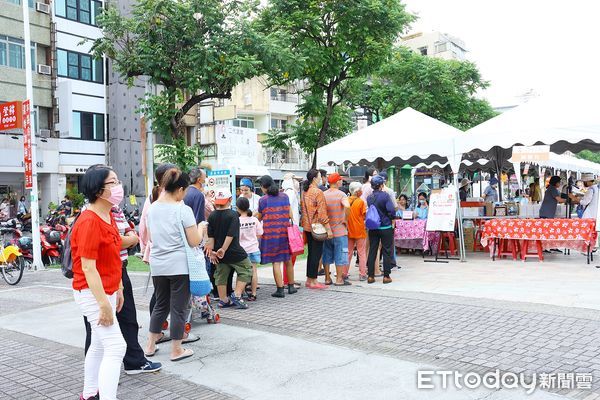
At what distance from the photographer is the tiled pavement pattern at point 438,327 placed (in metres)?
4.65

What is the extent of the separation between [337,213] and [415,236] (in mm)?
4167

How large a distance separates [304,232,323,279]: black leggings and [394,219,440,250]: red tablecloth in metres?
4.09

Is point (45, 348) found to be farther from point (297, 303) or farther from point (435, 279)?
point (435, 279)

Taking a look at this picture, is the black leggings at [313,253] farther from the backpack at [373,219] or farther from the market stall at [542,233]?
the market stall at [542,233]

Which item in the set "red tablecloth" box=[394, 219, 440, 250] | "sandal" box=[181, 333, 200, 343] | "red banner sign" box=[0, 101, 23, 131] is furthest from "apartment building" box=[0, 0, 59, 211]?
"sandal" box=[181, 333, 200, 343]

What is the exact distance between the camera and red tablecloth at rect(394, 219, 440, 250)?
38.7 ft

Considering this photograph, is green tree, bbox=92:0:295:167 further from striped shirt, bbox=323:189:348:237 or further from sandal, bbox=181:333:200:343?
sandal, bbox=181:333:200:343

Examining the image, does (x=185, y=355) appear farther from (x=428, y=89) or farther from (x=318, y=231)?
(x=428, y=89)

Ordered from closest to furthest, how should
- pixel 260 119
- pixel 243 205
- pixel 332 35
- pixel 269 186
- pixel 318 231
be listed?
pixel 243 205 < pixel 269 186 < pixel 318 231 < pixel 332 35 < pixel 260 119

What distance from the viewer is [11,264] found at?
414 inches

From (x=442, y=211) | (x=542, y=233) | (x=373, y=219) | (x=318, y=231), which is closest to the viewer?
(x=318, y=231)

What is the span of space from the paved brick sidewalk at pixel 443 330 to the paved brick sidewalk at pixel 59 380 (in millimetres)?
1734

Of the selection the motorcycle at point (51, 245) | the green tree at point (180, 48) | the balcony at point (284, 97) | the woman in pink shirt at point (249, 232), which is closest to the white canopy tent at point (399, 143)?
the green tree at point (180, 48)

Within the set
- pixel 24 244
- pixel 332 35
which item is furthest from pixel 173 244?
pixel 332 35
